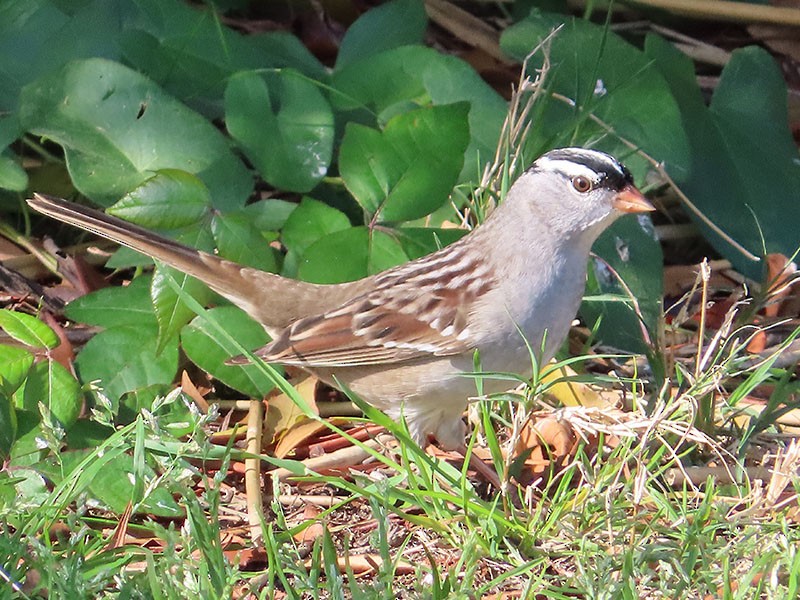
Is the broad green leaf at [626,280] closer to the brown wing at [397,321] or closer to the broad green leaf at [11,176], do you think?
the brown wing at [397,321]

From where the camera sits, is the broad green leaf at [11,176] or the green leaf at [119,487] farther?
the broad green leaf at [11,176]

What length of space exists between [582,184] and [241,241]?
956 mm

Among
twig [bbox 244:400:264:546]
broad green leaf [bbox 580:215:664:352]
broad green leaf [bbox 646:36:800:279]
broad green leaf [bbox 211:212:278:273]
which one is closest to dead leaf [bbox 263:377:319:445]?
twig [bbox 244:400:264:546]

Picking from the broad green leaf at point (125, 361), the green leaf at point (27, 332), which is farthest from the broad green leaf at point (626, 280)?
the green leaf at point (27, 332)

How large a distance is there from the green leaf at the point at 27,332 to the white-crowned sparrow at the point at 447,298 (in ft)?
0.95

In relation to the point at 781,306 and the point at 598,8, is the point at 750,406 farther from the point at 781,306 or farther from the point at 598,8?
the point at 598,8

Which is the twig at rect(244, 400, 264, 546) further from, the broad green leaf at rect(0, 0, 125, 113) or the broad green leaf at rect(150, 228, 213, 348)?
the broad green leaf at rect(0, 0, 125, 113)

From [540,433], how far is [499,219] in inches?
22.1

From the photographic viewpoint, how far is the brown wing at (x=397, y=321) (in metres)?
2.80

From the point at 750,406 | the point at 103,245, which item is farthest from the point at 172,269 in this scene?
the point at 750,406

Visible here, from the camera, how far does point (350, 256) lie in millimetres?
3172

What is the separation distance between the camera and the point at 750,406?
2947 millimetres

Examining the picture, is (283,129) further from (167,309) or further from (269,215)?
(167,309)

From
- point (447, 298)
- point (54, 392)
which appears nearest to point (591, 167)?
point (447, 298)
